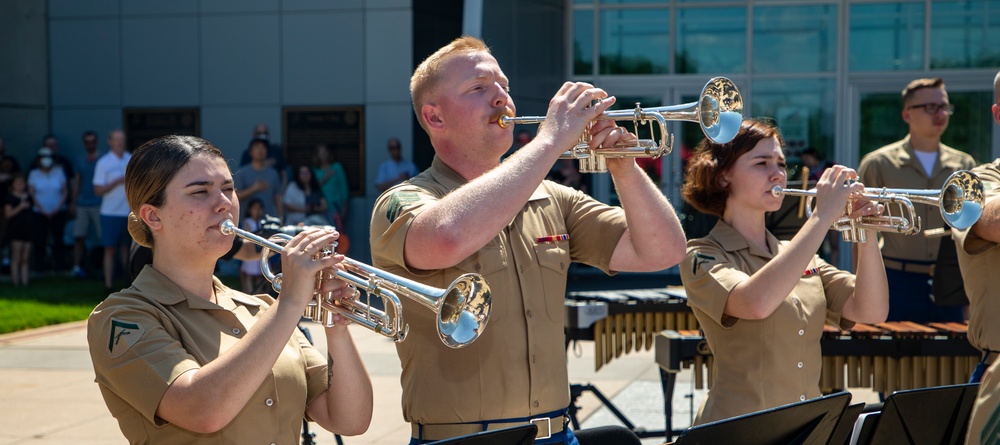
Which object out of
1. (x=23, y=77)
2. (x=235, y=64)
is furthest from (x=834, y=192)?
(x=23, y=77)

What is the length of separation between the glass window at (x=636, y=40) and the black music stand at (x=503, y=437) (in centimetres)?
1478

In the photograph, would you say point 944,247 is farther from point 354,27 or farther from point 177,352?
point 354,27

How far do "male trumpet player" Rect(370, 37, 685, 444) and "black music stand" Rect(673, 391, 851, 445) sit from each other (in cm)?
54

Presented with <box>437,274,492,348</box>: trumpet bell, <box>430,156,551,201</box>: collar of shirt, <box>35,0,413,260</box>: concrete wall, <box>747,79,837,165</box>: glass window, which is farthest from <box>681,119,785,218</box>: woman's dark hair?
<box>747,79,837,165</box>: glass window

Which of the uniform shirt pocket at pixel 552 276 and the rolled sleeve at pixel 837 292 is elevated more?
the uniform shirt pocket at pixel 552 276

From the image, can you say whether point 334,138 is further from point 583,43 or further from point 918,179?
point 918,179

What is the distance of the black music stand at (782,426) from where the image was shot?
2844 millimetres

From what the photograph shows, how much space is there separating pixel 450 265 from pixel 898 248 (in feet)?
15.8

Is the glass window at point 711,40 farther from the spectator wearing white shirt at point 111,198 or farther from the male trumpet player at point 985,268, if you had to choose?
the male trumpet player at point 985,268

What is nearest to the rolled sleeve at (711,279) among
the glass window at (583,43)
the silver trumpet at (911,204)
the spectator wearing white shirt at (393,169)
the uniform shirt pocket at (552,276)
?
the silver trumpet at (911,204)

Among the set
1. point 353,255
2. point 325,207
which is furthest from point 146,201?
point 353,255

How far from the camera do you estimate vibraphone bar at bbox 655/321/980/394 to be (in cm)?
536

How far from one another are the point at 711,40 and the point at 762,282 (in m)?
13.8

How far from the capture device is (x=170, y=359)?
2.74 meters
